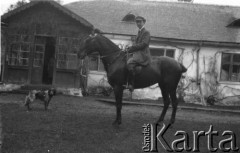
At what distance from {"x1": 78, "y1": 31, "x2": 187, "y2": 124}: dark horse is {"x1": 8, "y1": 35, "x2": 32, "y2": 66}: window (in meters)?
8.81

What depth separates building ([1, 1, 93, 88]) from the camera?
50.1 feet

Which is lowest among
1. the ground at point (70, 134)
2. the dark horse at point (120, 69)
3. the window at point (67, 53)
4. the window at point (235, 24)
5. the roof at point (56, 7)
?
the ground at point (70, 134)

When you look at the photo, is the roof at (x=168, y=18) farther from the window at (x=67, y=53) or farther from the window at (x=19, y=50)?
the window at (x=19, y=50)

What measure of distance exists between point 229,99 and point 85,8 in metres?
11.5

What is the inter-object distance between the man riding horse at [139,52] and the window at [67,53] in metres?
8.34

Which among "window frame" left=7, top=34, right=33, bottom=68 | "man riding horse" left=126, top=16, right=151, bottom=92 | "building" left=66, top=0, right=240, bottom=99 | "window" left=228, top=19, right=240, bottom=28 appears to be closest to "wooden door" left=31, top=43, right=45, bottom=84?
"window frame" left=7, top=34, right=33, bottom=68

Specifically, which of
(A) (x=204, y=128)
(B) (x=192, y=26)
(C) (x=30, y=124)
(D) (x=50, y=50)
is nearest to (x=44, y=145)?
(C) (x=30, y=124)

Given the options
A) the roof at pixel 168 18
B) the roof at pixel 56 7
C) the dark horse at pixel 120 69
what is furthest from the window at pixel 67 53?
the dark horse at pixel 120 69

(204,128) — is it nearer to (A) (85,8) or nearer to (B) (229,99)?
(B) (229,99)

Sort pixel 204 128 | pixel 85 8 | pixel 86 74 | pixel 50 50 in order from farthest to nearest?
pixel 85 8, pixel 50 50, pixel 86 74, pixel 204 128

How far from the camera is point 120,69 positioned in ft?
24.4

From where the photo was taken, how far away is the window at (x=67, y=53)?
1534cm

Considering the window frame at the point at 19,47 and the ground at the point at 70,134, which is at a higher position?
the window frame at the point at 19,47

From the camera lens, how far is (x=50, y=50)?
59.4 feet
